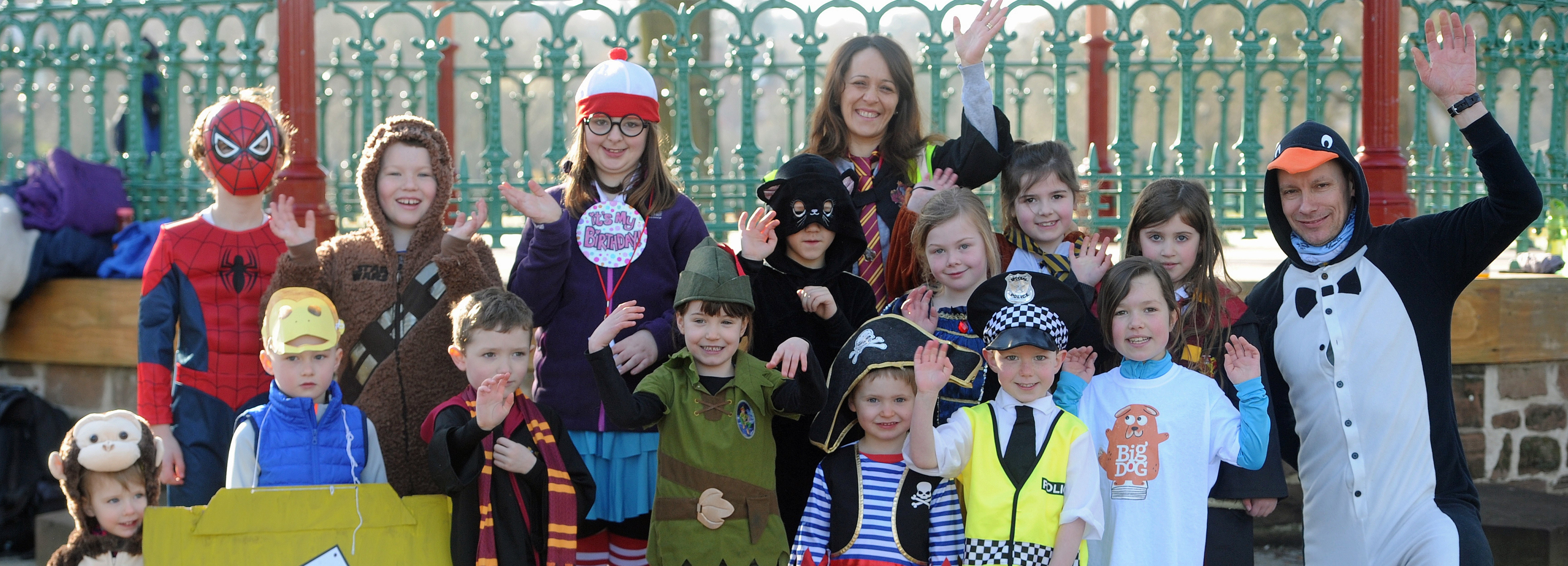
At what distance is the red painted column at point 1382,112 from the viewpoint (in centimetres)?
512

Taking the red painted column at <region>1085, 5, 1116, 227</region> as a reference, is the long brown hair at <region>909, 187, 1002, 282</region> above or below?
below

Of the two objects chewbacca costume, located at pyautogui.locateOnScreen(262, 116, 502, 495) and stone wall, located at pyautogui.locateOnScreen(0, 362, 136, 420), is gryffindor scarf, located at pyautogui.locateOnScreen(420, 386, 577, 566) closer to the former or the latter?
chewbacca costume, located at pyautogui.locateOnScreen(262, 116, 502, 495)

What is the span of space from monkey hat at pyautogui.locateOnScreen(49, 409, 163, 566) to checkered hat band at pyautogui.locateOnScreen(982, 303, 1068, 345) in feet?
8.00

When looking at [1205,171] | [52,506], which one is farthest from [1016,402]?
[52,506]

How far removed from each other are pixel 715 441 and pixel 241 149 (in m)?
1.93

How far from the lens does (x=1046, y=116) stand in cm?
2202

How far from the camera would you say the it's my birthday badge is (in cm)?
365

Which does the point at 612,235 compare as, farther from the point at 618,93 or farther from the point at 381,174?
the point at 381,174

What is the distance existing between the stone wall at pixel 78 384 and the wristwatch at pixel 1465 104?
5.43 m

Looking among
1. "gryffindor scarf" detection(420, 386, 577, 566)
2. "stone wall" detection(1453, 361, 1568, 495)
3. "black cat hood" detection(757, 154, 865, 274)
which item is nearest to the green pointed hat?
"black cat hood" detection(757, 154, 865, 274)

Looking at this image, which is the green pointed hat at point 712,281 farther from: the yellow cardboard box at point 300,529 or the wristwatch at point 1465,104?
the wristwatch at point 1465,104

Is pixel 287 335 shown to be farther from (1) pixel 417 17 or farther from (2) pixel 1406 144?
(2) pixel 1406 144

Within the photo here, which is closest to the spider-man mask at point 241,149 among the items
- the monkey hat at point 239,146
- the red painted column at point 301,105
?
the monkey hat at point 239,146

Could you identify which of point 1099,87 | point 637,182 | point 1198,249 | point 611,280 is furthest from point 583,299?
point 1099,87
